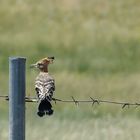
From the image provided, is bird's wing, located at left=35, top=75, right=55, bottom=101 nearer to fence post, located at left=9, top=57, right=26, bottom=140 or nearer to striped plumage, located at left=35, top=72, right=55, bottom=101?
striped plumage, located at left=35, top=72, right=55, bottom=101

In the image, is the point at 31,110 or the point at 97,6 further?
the point at 97,6

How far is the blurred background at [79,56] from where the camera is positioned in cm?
1036

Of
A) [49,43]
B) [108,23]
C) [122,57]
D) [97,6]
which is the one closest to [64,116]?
[122,57]

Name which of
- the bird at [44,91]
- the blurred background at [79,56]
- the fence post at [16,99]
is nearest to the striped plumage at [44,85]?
the bird at [44,91]

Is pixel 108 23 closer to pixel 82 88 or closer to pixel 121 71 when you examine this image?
pixel 121 71

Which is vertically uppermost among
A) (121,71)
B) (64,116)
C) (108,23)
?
(108,23)

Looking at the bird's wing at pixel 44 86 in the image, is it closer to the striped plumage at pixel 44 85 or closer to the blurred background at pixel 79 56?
the striped plumage at pixel 44 85

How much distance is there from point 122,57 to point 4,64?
3.21 meters

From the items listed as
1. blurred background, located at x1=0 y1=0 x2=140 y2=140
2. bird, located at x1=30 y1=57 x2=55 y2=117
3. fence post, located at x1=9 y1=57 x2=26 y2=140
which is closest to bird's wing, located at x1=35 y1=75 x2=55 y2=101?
bird, located at x1=30 y1=57 x2=55 y2=117

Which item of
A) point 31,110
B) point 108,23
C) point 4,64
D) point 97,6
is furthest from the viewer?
point 97,6

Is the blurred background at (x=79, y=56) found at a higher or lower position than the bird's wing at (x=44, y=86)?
higher

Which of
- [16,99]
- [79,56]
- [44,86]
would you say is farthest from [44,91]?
[79,56]

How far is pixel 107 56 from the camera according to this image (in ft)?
68.1

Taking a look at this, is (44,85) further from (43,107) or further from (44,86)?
(43,107)
